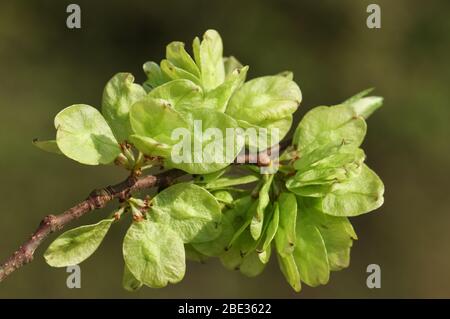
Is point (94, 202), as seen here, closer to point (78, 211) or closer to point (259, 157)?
point (78, 211)

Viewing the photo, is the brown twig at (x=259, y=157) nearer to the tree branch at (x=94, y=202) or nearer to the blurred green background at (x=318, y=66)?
the tree branch at (x=94, y=202)

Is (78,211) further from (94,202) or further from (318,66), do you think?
(318,66)

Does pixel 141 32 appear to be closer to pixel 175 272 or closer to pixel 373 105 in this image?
pixel 373 105

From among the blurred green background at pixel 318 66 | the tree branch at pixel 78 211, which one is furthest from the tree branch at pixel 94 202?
the blurred green background at pixel 318 66

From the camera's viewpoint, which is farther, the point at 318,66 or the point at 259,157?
the point at 318,66

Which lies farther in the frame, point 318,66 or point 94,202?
point 318,66

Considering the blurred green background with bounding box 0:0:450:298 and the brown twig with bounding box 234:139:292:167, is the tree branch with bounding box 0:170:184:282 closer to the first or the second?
the brown twig with bounding box 234:139:292:167

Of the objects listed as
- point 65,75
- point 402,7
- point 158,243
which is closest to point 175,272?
point 158,243

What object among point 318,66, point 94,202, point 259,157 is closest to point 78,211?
point 94,202

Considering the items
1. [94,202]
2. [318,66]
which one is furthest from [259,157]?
[318,66]

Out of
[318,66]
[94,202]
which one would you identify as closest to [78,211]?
[94,202]
